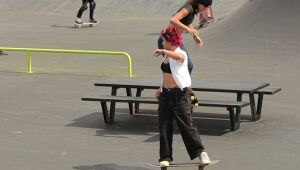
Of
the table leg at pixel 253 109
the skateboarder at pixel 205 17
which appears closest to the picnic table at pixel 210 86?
the table leg at pixel 253 109

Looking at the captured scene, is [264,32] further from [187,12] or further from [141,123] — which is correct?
[187,12]

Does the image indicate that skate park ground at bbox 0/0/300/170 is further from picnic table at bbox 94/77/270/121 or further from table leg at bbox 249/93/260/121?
picnic table at bbox 94/77/270/121

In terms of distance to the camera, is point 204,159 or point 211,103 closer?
point 204,159

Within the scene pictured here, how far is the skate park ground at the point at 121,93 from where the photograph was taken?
8648 mm

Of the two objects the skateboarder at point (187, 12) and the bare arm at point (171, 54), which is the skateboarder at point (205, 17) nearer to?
the skateboarder at point (187, 12)

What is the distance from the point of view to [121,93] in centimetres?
1348

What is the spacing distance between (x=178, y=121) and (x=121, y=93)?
19.4 feet

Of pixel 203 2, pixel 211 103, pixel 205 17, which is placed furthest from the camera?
pixel 205 17

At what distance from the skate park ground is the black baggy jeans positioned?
536 mm

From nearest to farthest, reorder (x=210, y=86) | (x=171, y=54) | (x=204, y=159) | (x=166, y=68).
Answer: (x=171, y=54), (x=204, y=159), (x=166, y=68), (x=210, y=86)

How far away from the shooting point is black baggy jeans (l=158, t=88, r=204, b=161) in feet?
25.0

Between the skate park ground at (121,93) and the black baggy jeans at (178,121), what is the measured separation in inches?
21.1

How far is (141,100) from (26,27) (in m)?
18.4

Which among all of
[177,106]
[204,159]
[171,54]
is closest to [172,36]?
[171,54]
